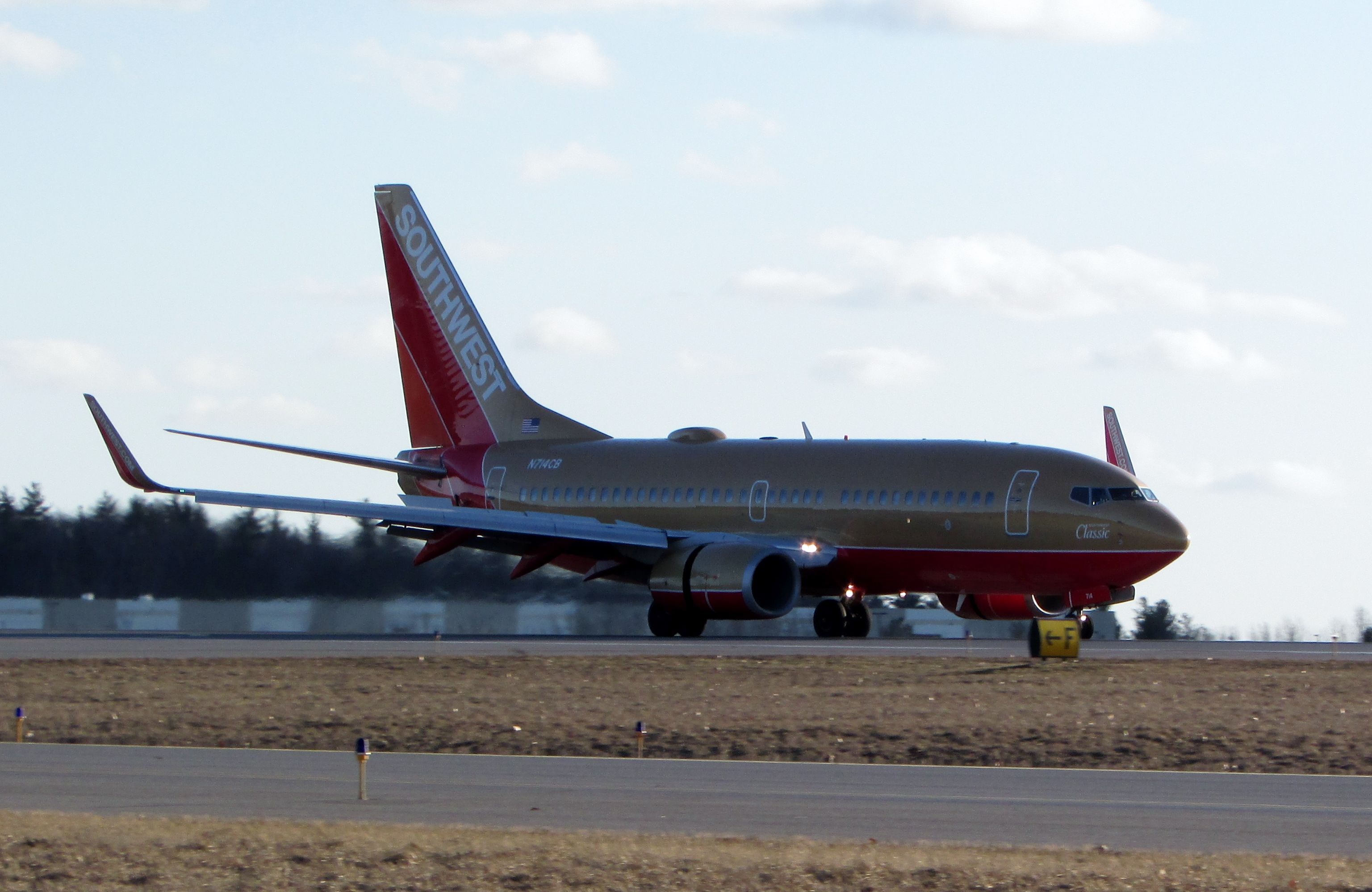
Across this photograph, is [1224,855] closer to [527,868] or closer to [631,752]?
[527,868]

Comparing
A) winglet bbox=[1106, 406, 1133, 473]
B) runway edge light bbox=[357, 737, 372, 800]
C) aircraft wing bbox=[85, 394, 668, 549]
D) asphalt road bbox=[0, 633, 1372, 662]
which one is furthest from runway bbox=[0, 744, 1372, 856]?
winglet bbox=[1106, 406, 1133, 473]

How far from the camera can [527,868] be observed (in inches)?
474

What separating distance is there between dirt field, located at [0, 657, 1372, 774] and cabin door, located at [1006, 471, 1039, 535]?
6.77 metres

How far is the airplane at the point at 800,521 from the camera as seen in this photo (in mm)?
35531

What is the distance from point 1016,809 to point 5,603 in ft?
112

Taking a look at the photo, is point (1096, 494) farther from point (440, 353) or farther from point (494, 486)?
point (440, 353)

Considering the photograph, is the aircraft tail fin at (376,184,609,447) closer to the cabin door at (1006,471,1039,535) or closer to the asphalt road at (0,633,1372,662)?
the asphalt road at (0,633,1372,662)

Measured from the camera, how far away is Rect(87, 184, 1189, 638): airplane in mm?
35531

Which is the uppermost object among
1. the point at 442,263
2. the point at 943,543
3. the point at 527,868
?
the point at 442,263

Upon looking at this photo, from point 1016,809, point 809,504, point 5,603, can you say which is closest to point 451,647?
point 809,504

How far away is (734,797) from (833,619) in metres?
22.5

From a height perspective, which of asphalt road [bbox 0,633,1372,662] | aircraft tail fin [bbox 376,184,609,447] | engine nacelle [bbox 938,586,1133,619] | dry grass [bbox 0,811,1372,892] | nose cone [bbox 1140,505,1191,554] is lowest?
dry grass [bbox 0,811,1372,892]

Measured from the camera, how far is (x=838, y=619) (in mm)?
38156

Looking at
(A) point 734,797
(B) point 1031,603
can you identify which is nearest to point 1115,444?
(B) point 1031,603
